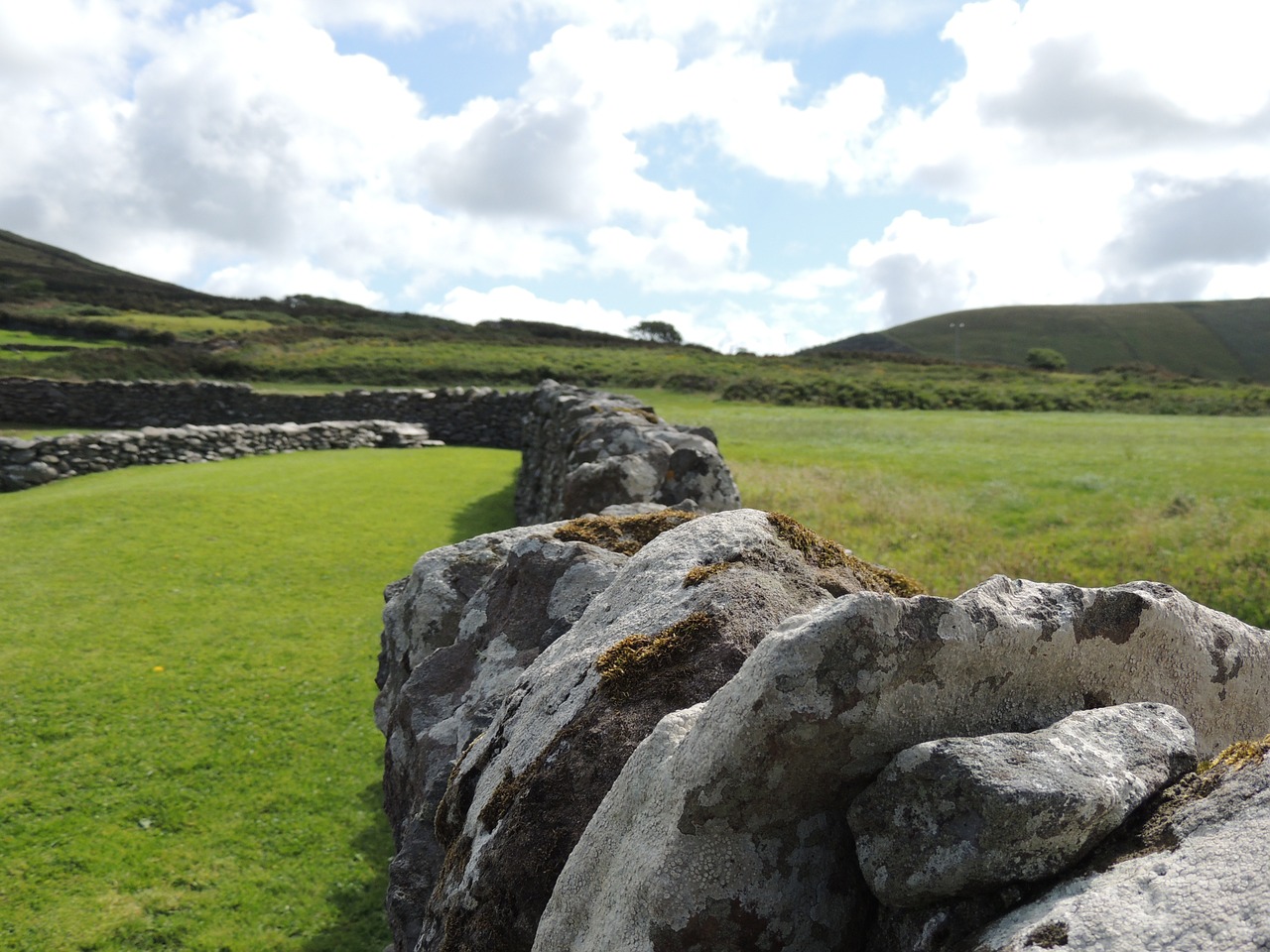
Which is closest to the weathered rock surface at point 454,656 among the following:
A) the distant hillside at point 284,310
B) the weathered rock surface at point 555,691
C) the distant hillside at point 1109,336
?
the weathered rock surface at point 555,691

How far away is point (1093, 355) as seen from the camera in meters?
138

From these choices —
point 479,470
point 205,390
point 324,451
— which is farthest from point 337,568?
point 205,390

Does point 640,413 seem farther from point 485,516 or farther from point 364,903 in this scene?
point 364,903

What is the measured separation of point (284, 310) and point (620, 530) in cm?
10432

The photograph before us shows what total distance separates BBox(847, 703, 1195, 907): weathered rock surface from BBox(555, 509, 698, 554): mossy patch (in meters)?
2.95

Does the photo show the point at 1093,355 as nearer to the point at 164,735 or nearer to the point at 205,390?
the point at 205,390

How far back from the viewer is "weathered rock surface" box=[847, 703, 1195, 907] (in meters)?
2.19

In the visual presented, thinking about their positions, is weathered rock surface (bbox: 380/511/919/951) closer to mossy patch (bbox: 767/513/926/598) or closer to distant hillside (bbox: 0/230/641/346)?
mossy patch (bbox: 767/513/926/598)

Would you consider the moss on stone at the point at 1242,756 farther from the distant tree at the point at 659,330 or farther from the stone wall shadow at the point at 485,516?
the distant tree at the point at 659,330

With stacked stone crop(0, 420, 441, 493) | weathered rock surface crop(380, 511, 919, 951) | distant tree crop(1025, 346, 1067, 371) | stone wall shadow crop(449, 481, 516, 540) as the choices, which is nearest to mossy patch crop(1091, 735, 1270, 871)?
weathered rock surface crop(380, 511, 919, 951)

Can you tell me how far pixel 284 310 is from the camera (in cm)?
9981

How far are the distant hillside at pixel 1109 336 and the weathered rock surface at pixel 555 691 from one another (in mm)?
132955

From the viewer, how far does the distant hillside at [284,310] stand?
282ft

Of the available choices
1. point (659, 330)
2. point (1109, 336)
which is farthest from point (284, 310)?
point (1109, 336)
